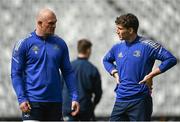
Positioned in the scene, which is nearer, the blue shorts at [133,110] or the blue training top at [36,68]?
the blue training top at [36,68]

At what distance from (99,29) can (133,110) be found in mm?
6086

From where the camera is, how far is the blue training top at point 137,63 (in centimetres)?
834

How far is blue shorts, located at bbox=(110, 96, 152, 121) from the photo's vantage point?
8.39m

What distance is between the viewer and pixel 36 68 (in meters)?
7.96

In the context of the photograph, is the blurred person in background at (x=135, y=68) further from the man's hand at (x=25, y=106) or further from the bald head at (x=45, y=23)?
the man's hand at (x=25, y=106)

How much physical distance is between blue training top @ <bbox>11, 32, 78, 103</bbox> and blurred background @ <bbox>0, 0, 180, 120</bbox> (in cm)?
635

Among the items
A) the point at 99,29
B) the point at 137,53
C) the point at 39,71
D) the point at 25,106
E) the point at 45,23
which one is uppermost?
the point at 45,23

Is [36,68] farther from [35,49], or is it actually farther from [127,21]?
[127,21]

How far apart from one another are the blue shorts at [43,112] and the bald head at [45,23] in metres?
0.69

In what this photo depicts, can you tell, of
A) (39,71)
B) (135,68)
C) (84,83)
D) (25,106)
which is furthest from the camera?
(84,83)

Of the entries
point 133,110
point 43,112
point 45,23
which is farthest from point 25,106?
point 133,110

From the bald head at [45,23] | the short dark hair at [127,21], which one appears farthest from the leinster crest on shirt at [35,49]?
the short dark hair at [127,21]

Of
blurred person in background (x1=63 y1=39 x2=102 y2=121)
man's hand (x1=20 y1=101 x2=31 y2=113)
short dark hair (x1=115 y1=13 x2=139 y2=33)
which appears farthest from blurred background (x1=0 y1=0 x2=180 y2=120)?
man's hand (x1=20 y1=101 x2=31 y2=113)

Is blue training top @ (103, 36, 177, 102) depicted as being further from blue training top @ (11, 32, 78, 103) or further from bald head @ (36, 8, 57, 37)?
bald head @ (36, 8, 57, 37)
